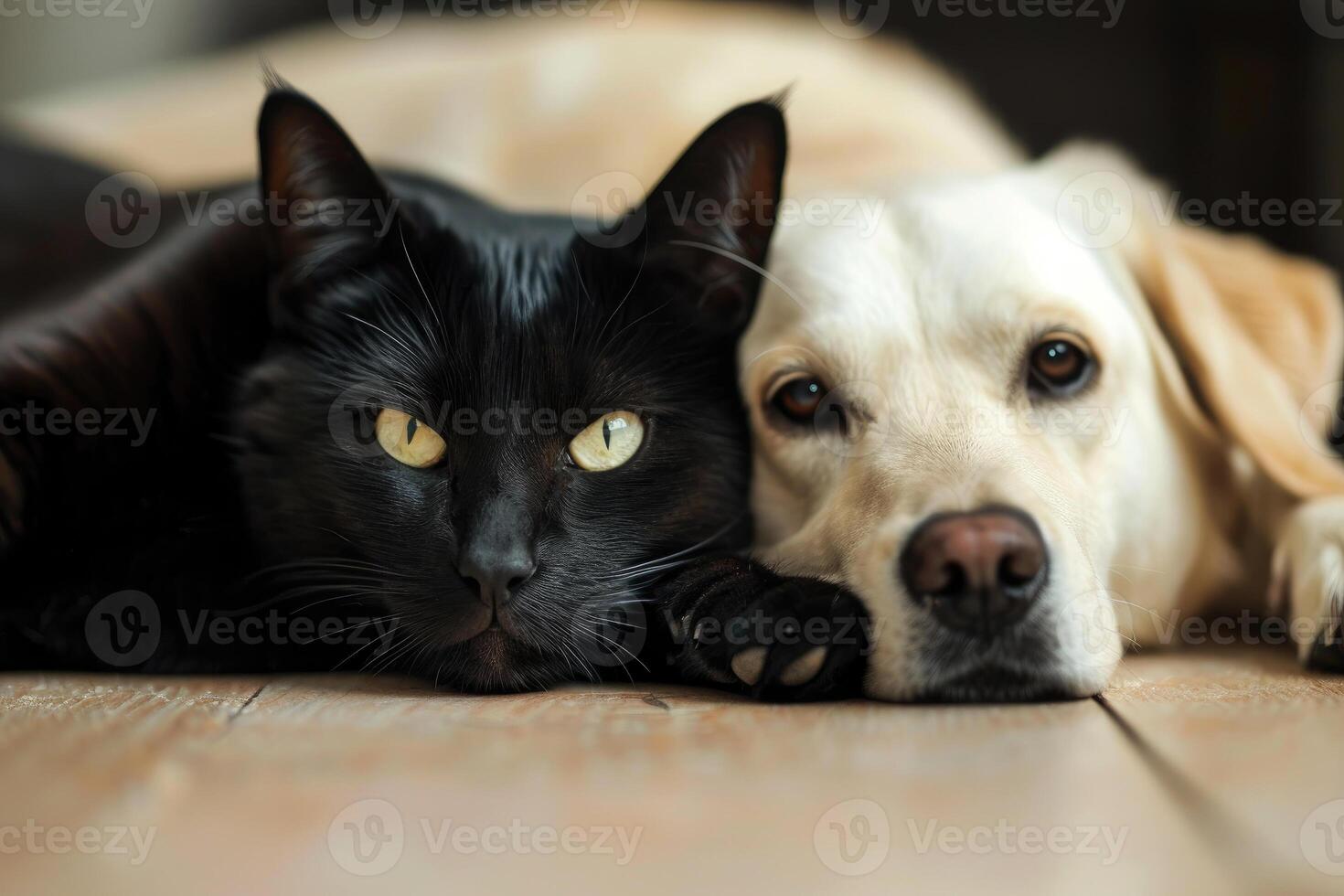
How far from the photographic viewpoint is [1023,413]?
1.15m

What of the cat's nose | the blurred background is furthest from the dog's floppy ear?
the blurred background

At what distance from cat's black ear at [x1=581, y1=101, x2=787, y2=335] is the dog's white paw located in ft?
2.22

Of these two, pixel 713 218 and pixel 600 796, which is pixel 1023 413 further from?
pixel 600 796

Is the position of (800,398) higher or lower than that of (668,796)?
higher

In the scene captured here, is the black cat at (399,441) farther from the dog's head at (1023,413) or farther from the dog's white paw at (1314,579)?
the dog's white paw at (1314,579)

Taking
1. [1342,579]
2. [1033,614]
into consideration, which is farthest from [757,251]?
[1342,579]

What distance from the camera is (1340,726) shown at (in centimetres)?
85

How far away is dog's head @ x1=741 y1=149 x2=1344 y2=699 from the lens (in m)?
0.95

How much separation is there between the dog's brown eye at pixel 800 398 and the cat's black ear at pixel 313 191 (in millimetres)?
452

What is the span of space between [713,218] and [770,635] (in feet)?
1.51

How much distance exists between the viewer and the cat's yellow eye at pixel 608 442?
1051 mm

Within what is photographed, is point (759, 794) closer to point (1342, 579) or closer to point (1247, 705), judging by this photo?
point (1247, 705)

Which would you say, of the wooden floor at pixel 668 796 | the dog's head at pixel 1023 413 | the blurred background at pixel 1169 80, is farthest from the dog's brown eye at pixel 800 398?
the blurred background at pixel 1169 80

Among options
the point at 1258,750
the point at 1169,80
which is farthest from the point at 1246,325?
the point at 1169,80
